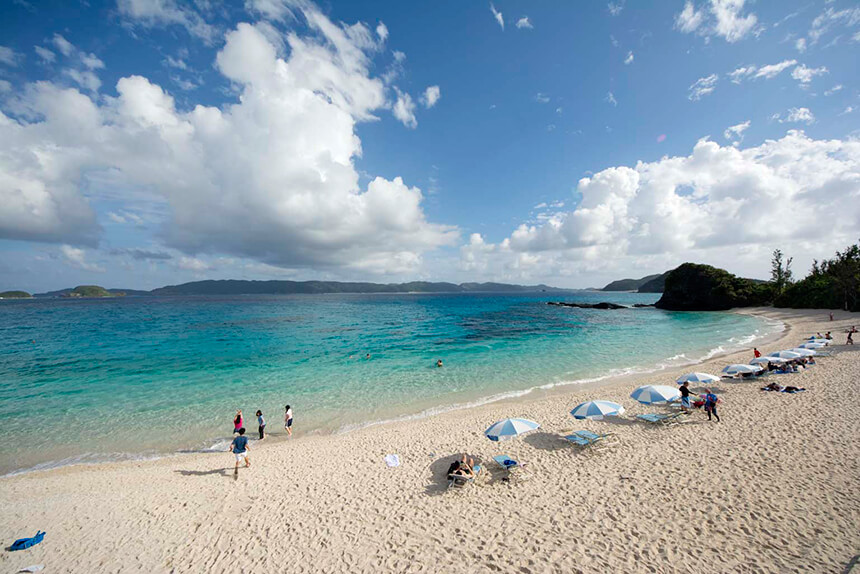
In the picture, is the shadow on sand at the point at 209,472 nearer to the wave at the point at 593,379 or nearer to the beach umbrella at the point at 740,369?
the wave at the point at 593,379

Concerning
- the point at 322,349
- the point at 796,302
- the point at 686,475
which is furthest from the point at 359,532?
the point at 796,302

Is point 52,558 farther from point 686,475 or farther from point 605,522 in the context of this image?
point 686,475

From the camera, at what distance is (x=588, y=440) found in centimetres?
1238

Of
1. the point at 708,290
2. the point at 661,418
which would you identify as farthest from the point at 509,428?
the point at 708,290

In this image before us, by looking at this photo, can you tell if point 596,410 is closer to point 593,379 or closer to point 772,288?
point 593,379

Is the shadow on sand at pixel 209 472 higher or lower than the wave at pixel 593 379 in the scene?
lower

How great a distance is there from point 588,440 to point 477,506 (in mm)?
5881

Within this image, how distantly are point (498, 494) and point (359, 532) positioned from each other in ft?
14.1

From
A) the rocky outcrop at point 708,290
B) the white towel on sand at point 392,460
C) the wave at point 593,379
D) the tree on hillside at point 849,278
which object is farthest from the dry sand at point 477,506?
the rocky outcrop at point 708,290

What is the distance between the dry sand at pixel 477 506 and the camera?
24.1 ft

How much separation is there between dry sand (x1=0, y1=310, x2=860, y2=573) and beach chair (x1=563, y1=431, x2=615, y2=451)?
41 cm

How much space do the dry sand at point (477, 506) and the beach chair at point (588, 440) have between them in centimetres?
41

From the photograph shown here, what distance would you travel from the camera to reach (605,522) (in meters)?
8.26

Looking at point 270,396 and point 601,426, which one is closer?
point 601,426
